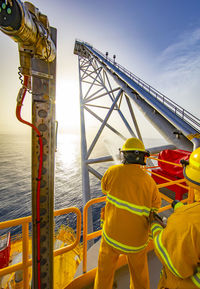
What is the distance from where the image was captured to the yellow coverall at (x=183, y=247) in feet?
3.05

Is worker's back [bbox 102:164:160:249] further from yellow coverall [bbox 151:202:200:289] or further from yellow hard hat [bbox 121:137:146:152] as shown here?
yellow coverall [bbox 151:202:200:289]

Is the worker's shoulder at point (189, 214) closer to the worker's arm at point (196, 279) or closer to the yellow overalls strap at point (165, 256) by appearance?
the yellow overalls strap at point (165, 256)

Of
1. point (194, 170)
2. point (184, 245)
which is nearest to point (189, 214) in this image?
point (184, 245)

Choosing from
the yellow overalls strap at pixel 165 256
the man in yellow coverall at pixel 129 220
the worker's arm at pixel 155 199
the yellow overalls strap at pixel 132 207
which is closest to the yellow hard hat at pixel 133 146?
the man in yellow coverall at pixel 129 220

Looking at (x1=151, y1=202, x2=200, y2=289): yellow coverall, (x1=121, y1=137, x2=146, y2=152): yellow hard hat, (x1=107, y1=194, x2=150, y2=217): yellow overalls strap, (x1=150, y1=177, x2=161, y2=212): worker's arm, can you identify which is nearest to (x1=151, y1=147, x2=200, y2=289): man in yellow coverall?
(x1=151, y1=202, x2=200, y2=289): yellow coverall

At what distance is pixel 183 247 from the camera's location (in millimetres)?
943

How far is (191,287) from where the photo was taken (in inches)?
39.6

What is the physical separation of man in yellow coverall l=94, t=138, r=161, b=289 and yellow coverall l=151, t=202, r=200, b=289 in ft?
1.62

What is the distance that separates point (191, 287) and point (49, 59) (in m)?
2.32

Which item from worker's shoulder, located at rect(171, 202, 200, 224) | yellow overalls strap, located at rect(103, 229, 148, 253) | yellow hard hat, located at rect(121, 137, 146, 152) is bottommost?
yellow overalls strap, located at rect(103, 229, 148, 253)

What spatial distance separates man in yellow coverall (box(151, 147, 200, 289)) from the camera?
93 cm

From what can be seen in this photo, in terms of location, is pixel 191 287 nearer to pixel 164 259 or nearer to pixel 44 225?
pixel 164 259

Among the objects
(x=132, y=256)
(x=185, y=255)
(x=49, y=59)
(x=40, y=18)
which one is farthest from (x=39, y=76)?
(x=132, y=256)

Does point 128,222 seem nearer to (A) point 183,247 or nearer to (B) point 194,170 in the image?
(A) point 183,247
